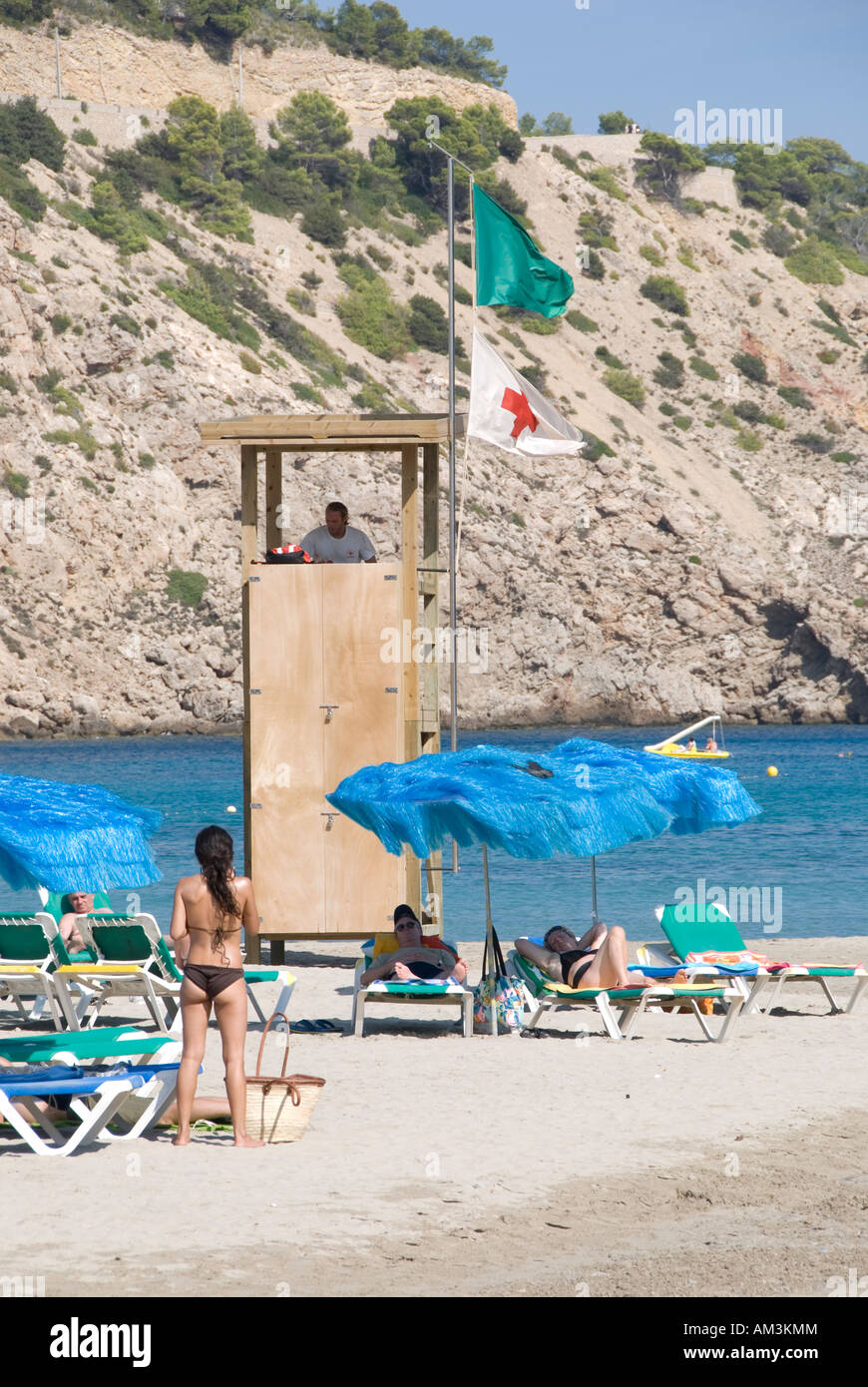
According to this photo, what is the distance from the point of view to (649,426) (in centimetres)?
7781

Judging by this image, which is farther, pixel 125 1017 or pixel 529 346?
pixel 529 346

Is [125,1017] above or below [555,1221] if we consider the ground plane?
below

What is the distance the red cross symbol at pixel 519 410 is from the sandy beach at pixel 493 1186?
5822 mm

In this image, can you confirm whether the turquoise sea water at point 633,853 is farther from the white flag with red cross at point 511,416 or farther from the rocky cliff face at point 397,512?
the white flag with red cross at point 511,416

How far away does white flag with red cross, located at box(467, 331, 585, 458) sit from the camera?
1348cm

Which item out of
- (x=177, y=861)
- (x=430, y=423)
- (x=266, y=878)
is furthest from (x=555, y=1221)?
(x=177, y=861)

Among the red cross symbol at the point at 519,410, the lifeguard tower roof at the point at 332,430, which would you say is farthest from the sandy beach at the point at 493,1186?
the red cross symbol at the point at 519,410

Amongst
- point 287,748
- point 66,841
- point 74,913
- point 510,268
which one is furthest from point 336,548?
point 66,841

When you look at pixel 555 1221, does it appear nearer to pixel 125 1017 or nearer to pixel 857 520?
pixel 125 1017

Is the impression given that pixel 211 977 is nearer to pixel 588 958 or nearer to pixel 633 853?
pixel 588 958

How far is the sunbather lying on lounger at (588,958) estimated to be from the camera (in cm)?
1037

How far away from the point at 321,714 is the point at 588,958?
10.9 ft

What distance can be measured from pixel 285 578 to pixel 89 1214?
291 inches

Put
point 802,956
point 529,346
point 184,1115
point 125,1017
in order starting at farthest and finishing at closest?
point 529,346 < point 802,956 < point 125,1017 < point 184,1115
